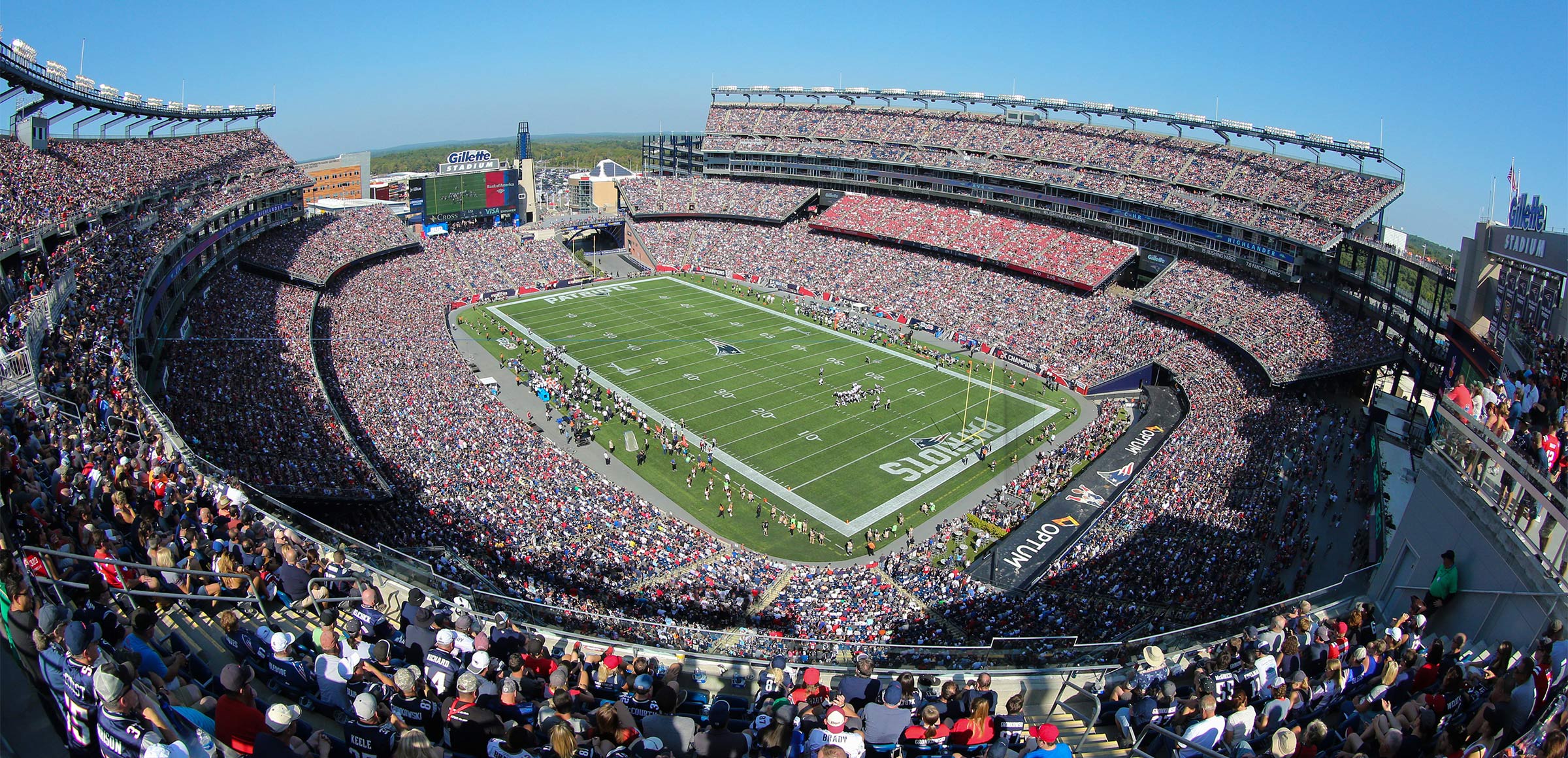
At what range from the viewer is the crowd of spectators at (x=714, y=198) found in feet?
216

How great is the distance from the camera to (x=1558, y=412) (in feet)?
40.7

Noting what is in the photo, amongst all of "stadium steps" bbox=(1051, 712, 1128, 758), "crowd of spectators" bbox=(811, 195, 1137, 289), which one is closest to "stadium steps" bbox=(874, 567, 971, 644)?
"stadium steps" bbox=(1051, 712, 1128, 758)

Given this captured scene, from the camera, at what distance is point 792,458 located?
99.7ft

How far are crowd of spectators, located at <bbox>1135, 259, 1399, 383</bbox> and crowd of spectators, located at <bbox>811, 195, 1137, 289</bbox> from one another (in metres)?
4.40

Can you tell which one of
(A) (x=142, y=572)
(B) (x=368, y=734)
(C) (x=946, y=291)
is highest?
(C) (x=946, y=291)

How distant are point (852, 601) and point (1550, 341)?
581 inches

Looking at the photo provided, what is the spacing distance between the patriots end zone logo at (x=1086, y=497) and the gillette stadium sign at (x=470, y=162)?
1974 inches

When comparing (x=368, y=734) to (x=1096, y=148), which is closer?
(x=368, y=734)

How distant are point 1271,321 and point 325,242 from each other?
161ft

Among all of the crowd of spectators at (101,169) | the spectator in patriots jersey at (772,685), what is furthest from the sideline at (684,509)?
the spectator in patriots jersey at (772,685)

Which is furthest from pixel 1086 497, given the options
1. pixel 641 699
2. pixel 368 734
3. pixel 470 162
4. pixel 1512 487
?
pixel 470 162

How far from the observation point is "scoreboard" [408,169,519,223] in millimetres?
58812

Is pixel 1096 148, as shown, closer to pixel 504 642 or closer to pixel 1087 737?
pixel 1087 737

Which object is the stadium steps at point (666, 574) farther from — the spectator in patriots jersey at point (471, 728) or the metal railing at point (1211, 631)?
the spectator in patriots jersey at point (471, 728)
